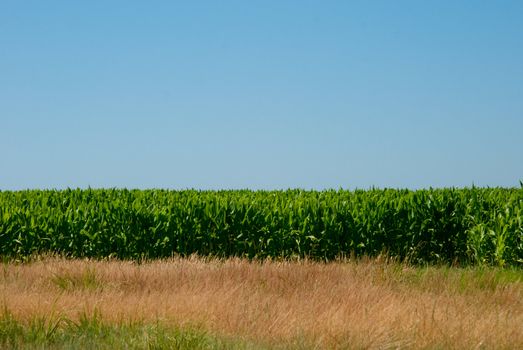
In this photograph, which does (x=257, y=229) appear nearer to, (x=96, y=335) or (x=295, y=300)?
(x=295, y=300)

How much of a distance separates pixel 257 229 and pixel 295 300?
5.89m

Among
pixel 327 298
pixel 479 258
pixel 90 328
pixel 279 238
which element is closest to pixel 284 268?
pixel 327 298

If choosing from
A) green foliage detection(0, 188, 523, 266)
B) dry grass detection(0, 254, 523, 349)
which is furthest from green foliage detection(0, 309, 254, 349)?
green foliage detection(0, 188, 523, 266)

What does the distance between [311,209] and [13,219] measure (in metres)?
6.31

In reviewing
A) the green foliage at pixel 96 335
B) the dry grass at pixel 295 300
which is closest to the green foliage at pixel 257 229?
the dry grass at pixel 295 300

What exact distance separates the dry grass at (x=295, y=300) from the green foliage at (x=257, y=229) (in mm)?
2698

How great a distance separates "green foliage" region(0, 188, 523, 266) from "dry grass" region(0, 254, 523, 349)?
106 inches

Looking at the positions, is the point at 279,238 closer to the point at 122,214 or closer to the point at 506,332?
the point at 122,214

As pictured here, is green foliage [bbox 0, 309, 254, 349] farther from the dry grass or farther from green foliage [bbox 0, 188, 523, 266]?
green foliage [bbox 0, 188, 523, 266]

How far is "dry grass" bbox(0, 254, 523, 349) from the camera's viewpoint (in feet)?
21.6

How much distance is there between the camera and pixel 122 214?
1450 centimetres

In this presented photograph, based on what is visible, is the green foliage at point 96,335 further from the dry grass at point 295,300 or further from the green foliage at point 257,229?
the green foliage at point 257,229

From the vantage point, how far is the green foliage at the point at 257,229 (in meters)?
14.2

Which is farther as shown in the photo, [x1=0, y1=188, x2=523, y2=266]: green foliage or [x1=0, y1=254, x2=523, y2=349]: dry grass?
[x1=0, y1=188, x2=523, y2=266]: green foliage
